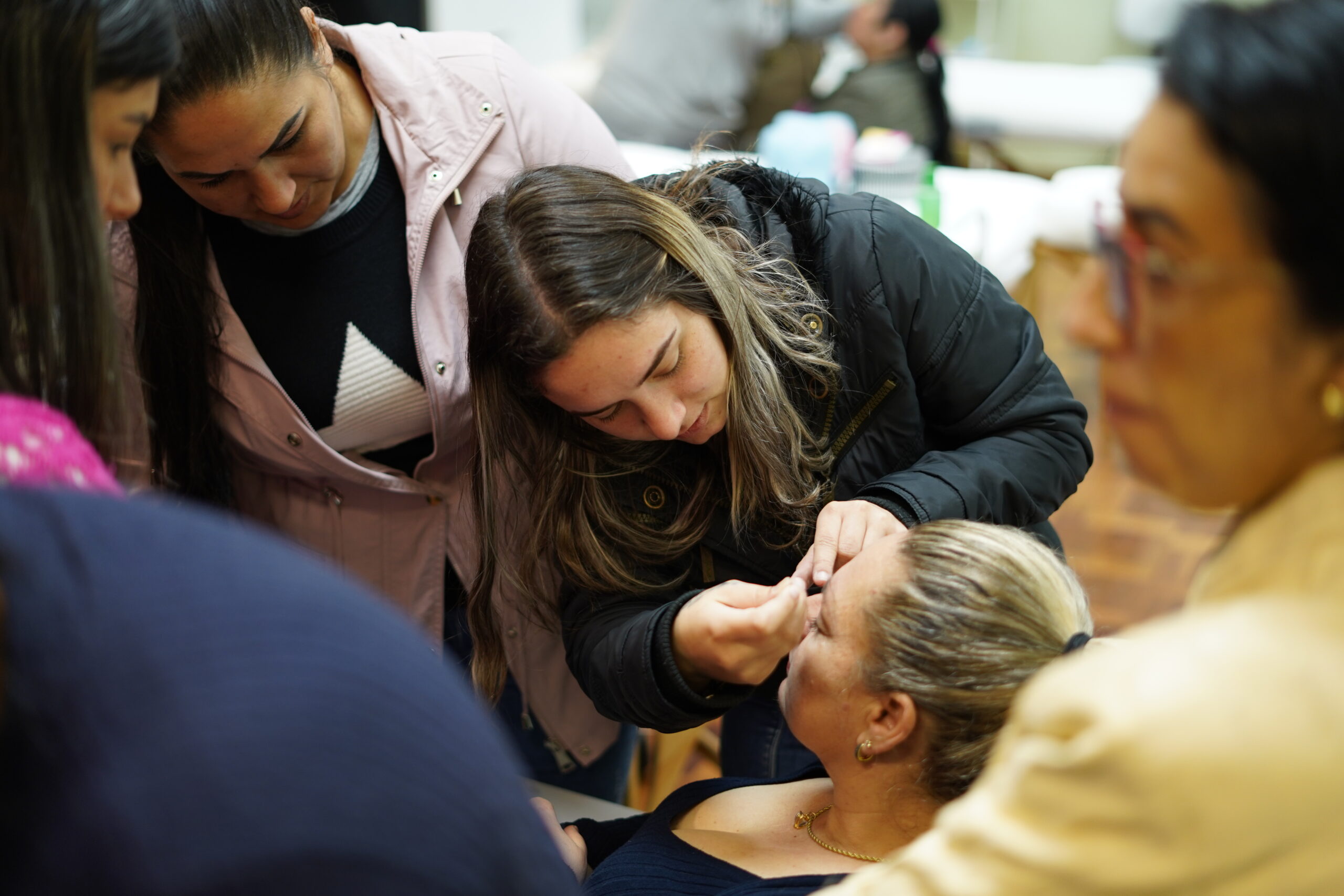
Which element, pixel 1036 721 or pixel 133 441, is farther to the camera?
pixel 133 441

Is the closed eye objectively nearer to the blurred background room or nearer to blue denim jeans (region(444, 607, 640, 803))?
the blurred background room

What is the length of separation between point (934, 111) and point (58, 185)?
3.98 meters

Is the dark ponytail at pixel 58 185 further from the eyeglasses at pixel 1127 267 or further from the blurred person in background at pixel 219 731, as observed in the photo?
the eyeglasses at pixel 1127 267

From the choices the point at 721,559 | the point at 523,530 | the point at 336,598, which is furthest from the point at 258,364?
the point at 336,598

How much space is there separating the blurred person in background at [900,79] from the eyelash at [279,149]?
10.3 feet

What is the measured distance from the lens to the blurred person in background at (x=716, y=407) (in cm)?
138

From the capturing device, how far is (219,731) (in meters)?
0.57

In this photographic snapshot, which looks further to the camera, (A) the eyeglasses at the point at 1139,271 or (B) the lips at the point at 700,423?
(B) the lips at the point at 700,423

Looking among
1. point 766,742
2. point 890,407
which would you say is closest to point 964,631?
point 890,407

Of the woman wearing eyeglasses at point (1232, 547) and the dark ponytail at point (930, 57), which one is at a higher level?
the woman wearing eyeglasses at point (1232, 547)

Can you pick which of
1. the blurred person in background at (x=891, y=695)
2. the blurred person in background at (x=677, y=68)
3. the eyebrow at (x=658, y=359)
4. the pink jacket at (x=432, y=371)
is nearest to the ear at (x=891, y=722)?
the blurred person in background at (x=891, y=695)

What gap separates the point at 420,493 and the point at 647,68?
284 centimetres

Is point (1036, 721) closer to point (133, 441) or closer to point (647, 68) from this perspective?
point (133, 441)

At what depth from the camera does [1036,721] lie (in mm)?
678
